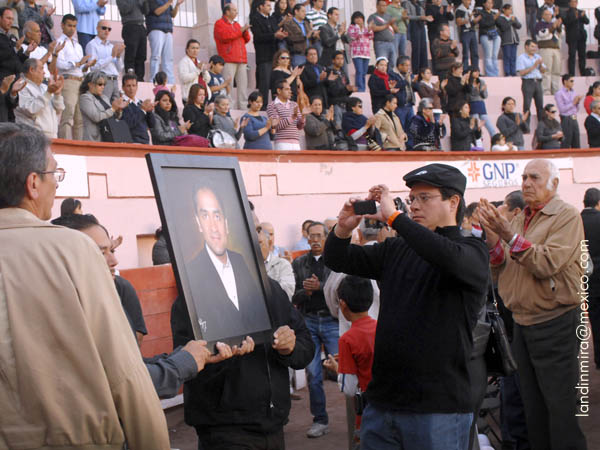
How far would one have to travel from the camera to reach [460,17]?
19375 mm

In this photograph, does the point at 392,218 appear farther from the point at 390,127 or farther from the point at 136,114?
the point at 390,127

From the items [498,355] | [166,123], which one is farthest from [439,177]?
[166,123]

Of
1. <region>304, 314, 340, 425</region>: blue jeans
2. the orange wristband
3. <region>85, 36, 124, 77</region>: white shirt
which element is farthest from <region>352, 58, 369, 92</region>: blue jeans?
the orange wristband

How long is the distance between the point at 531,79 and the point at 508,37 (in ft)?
5.28

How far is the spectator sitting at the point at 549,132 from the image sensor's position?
1723 cm

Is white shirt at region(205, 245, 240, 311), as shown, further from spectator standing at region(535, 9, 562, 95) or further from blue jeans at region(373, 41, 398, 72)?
spectator standing at region(535, 9, 562, 95)

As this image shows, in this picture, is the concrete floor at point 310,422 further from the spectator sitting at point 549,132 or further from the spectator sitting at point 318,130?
the spectator sitting at point 549,132

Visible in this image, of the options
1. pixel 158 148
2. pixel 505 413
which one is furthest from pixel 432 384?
pixel 158 148

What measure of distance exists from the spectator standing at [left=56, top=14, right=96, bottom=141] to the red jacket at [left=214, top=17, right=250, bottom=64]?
11.4ft

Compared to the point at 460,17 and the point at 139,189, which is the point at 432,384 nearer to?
the point at 139,189

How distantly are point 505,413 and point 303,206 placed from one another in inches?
294

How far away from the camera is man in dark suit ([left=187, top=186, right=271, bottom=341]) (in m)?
3.41

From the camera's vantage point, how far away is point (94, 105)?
33.9ft

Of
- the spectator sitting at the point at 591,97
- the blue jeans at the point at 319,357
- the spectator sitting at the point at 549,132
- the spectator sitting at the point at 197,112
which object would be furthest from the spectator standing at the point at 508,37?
the blue jeans at the point at 319,357
